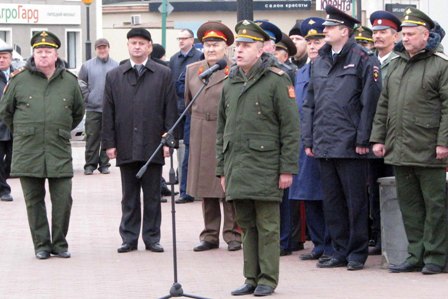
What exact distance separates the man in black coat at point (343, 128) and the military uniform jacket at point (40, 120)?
2.41 meters

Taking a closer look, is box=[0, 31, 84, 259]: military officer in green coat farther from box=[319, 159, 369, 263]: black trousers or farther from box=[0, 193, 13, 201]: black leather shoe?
box=[0, 193, 13, 201]: black leather shoe

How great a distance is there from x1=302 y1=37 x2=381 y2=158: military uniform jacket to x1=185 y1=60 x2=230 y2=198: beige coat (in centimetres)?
159

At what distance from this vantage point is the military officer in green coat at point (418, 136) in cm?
1097

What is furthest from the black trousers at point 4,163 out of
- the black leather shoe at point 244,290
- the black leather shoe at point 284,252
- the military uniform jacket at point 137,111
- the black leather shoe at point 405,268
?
the black leather shoe at point 244,290

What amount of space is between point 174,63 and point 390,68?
6.79 metres

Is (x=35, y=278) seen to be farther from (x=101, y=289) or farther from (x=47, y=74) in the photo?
(x=47, y=74)

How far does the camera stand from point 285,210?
1256cm

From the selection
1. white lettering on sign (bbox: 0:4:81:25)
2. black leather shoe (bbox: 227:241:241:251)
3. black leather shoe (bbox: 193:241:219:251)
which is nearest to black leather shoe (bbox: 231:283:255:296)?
black leather shoe (bbox: 227:241:241:251)

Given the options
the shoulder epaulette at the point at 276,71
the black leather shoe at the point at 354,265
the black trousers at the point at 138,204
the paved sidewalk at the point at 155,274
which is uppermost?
the shoulder epaulette at the point at 276,71

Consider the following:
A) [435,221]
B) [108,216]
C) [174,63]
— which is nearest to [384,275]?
[435,221]

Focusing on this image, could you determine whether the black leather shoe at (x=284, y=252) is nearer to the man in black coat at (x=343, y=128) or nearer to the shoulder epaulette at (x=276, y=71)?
A: the man in black coat at (x=343, y=128)

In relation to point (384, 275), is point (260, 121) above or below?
above

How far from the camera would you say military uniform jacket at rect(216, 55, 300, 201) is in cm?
1034

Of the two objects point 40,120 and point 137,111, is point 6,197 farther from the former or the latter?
point 137,111
